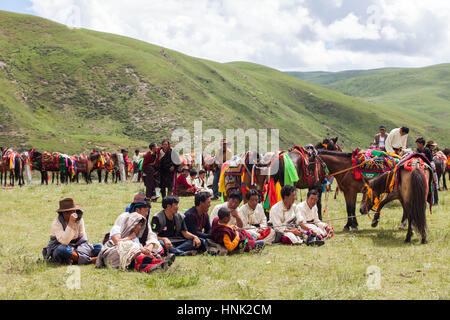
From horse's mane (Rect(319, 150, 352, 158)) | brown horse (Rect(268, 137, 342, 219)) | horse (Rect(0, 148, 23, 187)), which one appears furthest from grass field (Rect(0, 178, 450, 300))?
horse (Rect(0, 148, 23, 187))

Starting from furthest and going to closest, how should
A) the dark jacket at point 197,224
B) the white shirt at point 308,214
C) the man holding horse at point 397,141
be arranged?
the man holding horse at point 397,141
the white shirt at point 308,214
the dark jacket at point 197,224

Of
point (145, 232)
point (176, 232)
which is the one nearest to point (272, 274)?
point (176, 232)

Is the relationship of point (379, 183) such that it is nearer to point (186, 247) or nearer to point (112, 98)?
point (186, 247)

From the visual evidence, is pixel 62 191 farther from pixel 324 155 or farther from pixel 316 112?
pixel 316 112

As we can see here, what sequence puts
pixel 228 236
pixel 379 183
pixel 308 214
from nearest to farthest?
pixel 228 236
pixel 308 214
pixel 379 183

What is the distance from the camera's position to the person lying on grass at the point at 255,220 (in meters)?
7.92

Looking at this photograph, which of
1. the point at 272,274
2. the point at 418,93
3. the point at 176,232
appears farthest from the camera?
the point at 418,93

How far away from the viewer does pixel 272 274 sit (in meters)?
5.89

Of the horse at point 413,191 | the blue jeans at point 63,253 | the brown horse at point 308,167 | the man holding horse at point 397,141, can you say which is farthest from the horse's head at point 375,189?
the blue jeans at point 63,253

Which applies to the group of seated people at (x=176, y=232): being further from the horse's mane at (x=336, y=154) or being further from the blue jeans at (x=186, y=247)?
the horse's mane at (x=336, y=154)

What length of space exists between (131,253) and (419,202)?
5.27m

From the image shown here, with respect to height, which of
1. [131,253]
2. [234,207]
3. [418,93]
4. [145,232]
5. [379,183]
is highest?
[418,93]

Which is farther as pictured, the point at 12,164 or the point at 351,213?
the point at 12,164

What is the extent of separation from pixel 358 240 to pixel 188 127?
45.3 meters
